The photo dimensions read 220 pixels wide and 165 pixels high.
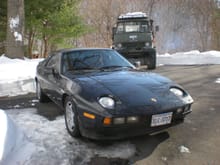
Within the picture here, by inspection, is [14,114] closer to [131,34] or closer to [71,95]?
[71,95]

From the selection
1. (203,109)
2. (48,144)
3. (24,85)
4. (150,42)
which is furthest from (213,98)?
(150,42)

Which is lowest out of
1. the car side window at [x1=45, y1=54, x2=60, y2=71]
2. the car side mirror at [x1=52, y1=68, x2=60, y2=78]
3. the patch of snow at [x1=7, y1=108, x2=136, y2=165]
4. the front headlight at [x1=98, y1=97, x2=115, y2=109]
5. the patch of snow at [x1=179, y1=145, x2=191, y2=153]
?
the patch of snow at [x1=7, y1=108, x2=136, y2=165]

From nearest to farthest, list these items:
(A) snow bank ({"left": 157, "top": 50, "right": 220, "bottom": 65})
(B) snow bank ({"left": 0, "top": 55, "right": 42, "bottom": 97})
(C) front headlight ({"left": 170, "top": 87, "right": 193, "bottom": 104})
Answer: (C) front headlight ({"left": 170, "top": 87, "right": 193, "bottom": 104})
(B) snow bank ({"left": 0, "top": 55, "right": 42, "bottom": 97})
(A) snow bank ({"left": 157, "top": 50, "right": 220, "bottom": 65})

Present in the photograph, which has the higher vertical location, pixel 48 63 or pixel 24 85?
pixel 48 63

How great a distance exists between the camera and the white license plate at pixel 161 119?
3746mm

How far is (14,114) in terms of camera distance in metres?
5.73

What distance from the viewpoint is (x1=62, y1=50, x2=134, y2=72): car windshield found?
200 inches

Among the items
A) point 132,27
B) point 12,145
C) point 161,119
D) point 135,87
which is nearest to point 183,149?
point 161,119

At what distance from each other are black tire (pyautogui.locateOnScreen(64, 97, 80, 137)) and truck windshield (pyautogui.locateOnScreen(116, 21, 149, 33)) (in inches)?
360

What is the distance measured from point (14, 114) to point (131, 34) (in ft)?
27.0

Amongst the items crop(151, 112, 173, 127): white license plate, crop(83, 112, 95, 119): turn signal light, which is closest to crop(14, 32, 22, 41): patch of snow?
crop(83, 112, 95, 119): turn signal light

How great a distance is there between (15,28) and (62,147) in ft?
28.4

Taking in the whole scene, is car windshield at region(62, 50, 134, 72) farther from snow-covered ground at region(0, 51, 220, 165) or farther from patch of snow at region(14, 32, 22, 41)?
patch of snow at region(14, 32, 22, 41)

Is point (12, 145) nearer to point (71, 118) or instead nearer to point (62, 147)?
point (62, 147)
